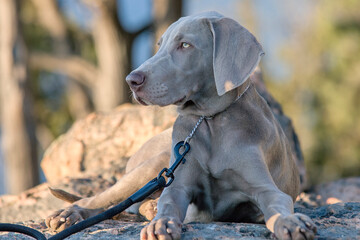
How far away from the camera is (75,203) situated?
3.81m

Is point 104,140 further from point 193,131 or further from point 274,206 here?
point 274,206

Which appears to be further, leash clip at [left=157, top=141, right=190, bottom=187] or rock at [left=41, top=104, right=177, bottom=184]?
rock at [left=41, top=104, right=177, bottom=184]

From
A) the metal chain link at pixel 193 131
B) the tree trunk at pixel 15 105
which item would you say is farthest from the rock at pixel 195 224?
the tree trunk at pixel 15 105

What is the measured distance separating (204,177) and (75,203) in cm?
105

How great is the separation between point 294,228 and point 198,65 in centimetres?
107

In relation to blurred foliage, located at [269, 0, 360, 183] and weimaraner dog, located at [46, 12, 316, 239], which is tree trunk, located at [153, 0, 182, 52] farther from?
blurred foliage, located at [269, 0, 360, 183]

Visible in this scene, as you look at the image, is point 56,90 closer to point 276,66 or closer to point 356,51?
point 276,66

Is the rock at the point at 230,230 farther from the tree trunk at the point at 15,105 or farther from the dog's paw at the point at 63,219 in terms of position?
the tree trunk at the point at 15,105

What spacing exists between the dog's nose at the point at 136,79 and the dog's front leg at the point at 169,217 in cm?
60

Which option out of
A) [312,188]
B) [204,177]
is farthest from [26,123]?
[204,177]

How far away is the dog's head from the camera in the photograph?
10.1ft

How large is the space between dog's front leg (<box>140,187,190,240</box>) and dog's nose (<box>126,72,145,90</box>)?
1.98 feet

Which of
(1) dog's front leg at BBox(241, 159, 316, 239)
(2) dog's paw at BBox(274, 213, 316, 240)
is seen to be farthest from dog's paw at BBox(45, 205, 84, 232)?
(2) dog's paw at BBox(274, 213, 316, 240)

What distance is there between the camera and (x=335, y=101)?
15.7 meters
